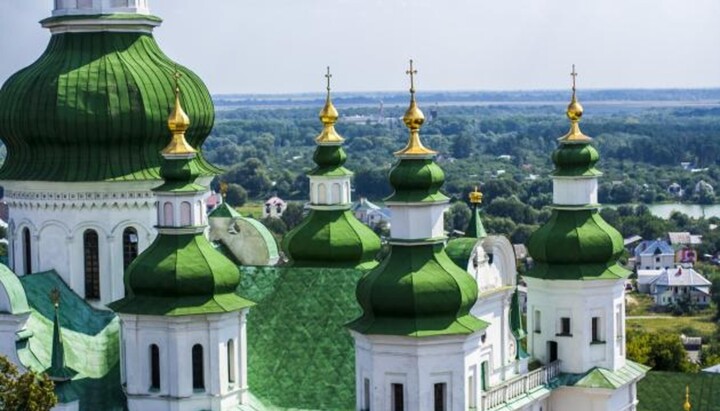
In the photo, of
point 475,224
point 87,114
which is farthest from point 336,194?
point 87,114

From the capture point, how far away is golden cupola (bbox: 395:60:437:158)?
24.5 meters

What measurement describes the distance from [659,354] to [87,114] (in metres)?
22.7

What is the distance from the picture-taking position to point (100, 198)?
2823cm

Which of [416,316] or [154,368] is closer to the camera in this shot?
[416,316]

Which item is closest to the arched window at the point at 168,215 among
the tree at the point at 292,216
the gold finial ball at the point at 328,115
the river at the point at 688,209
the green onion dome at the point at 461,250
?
the green onion dome at the point at 461,250

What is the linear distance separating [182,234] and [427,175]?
386cm

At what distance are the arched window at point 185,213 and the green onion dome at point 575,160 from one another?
283 inches

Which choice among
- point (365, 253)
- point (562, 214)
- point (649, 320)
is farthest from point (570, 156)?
point (649, 320)

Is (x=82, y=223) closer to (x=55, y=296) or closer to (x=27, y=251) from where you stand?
(x=27, y=251)

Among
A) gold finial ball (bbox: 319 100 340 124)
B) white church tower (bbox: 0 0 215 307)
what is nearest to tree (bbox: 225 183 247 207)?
gold finial ball (bbox: 319 100 340 124)

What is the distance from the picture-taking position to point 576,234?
97.2ft

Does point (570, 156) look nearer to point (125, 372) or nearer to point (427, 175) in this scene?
point (427, 175)

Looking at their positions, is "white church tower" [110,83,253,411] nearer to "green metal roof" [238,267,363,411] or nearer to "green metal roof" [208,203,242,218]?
"green metal roof" [238,267,363,411]

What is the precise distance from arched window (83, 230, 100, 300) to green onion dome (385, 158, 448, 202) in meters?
6.18
